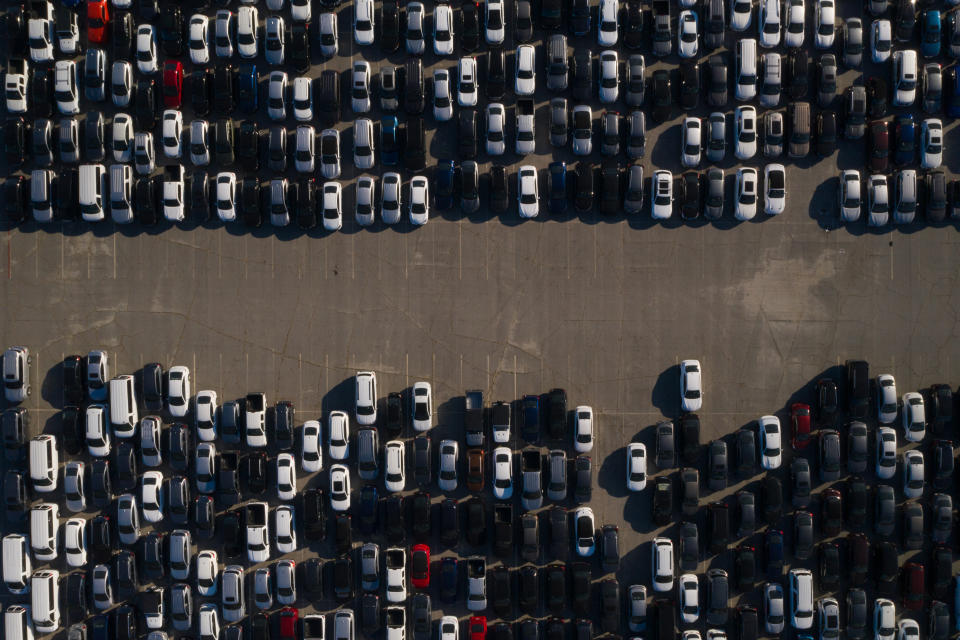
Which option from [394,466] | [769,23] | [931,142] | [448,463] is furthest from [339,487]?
[931,142]

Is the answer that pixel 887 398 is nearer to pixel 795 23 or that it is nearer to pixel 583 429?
pixel 583 429

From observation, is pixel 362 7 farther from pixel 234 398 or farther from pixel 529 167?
pixel 234 398

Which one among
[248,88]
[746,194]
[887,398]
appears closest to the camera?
[887,398]

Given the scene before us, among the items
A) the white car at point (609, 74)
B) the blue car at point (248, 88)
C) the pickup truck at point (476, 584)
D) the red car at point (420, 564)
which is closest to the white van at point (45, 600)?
the red car at point (420, 564)

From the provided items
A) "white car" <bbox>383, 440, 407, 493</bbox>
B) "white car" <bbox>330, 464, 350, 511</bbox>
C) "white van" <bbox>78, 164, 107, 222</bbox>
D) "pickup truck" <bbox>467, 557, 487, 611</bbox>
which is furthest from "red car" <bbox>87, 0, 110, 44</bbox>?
"pickup truck" <bbox>467, 557, 487, 611</bbox>

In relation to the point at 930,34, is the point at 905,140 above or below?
below

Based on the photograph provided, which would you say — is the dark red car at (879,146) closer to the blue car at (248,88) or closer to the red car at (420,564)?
the red car at (420,564)

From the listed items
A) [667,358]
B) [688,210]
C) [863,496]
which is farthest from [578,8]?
[863,496]
